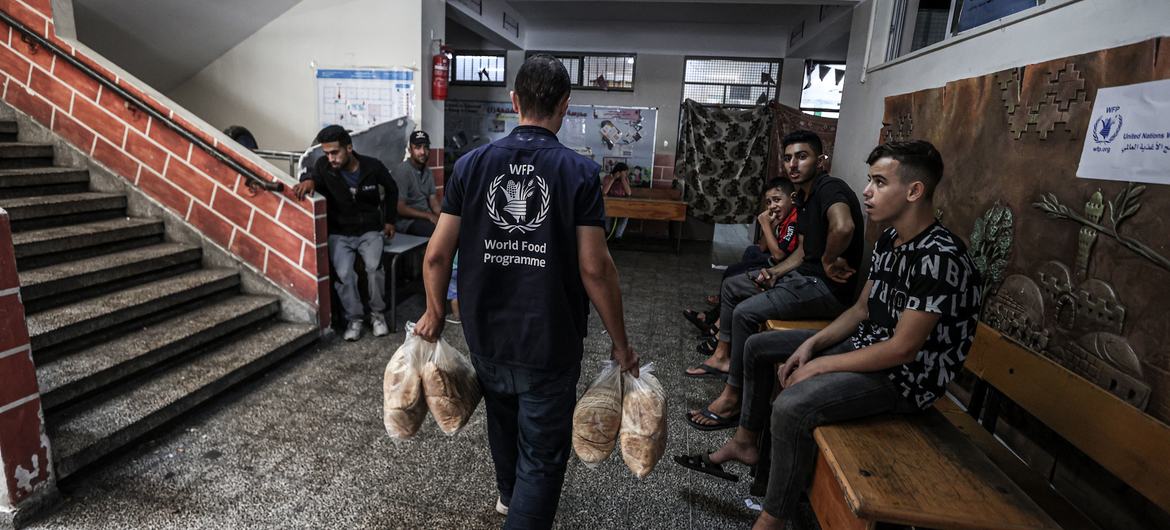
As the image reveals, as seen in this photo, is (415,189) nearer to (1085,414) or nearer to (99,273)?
(99,273)

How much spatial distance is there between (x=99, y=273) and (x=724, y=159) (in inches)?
232

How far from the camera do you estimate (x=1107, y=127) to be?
156 cm

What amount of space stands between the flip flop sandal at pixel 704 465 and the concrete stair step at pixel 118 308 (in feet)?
8.63

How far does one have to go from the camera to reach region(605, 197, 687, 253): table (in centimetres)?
640

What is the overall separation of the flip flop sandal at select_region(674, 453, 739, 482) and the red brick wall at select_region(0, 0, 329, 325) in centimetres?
234

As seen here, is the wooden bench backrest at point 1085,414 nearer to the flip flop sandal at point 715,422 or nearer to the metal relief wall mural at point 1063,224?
the metal relief wall mural at point 1063,224

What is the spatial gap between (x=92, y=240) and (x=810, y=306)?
364cm

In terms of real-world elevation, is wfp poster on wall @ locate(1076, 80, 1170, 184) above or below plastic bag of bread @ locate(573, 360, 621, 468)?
above

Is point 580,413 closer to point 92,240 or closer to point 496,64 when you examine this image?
point 92,240

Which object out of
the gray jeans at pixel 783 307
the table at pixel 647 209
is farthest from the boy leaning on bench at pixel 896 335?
the table at pixel 647 209

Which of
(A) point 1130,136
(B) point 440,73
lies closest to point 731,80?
(B) point 440,73

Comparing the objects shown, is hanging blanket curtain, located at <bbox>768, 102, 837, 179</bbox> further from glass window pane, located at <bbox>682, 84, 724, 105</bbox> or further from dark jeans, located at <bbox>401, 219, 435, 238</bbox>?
dark jeans, located at <bbox>401, 219, 435, 238</bbox>

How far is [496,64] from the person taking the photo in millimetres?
7402

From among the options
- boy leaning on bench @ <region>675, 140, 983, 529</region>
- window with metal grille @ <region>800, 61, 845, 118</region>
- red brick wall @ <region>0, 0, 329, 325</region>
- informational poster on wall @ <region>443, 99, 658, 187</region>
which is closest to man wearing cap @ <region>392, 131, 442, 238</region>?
red brick wall @ <region>0, 0, 329, 325</region>
